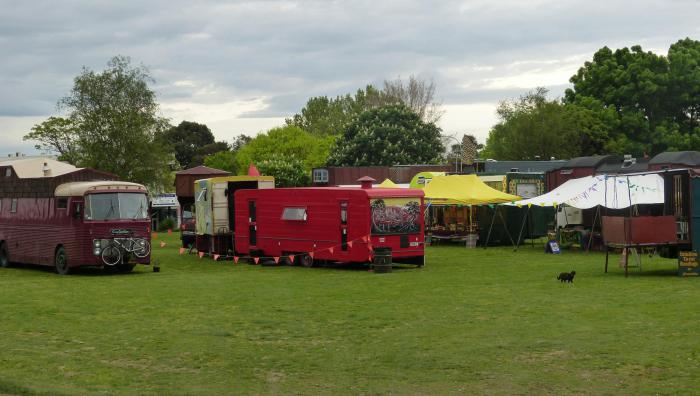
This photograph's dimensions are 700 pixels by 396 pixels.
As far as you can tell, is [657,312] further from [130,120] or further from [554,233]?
[130,120]

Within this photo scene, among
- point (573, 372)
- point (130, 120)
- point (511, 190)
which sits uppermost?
point (130, 120)

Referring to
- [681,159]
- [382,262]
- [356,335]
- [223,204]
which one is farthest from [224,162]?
[356,335]

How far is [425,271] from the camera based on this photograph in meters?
28.9

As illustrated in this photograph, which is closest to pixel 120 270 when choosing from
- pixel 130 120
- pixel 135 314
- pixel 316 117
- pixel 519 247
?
pixel 135 314

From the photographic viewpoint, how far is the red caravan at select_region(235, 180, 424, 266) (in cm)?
2978

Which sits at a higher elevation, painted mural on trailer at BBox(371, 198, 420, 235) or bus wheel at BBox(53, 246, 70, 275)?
painted mural on trailer at BBox(371, 198, 420, 235)

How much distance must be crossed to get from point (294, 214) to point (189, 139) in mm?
108832

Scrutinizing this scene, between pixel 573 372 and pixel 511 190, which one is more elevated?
pixel 511 190

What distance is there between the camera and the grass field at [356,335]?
40.6ft

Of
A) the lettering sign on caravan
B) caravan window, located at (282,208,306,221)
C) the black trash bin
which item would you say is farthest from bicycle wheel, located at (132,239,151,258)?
the lettering sign on caravan

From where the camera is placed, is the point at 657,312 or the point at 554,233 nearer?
the point at 657,312

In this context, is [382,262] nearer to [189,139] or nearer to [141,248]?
[141,248]

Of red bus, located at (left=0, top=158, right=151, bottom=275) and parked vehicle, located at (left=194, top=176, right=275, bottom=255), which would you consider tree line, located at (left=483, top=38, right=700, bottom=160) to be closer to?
parked vehicle, located at (left=194, top=176, right=275, bottom=255)

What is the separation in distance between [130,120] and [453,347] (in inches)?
2281
